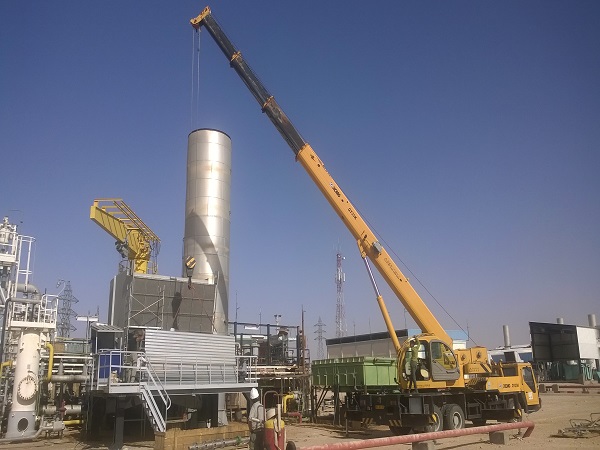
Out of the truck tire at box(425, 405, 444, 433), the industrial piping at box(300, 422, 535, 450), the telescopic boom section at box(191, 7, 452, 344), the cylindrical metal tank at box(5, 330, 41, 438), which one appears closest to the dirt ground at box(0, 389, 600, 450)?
the truck tire at box(425, 405, 444, 433)

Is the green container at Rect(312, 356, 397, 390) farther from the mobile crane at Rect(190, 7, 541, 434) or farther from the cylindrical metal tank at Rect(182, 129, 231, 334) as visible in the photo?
the cylindrical metal tank at Rect(182, 129, 231, 334)

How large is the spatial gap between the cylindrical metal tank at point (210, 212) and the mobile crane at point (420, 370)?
6.10 metres

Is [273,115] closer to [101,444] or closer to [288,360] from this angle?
[101,444]

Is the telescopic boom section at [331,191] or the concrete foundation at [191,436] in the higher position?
the telescopic boom section at [331,191]

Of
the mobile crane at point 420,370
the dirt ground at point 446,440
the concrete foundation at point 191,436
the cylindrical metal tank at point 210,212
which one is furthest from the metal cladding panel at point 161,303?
the mobile crane at point 420,370

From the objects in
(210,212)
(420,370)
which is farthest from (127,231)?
(420,370)

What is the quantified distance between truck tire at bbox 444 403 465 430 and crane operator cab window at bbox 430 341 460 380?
115 centimetres

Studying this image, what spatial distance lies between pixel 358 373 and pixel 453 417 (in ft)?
15.5

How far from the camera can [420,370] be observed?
20.1 m

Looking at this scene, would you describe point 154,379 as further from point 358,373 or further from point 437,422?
point 437,422

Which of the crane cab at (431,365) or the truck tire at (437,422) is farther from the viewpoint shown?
the crane cab at (431,365)

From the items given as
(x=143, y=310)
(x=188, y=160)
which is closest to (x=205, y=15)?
(x=188, y=160)

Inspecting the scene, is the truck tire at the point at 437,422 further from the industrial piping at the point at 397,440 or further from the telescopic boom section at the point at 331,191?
the industrial piping at the point at 397,440

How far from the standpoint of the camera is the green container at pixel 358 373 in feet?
78.2
